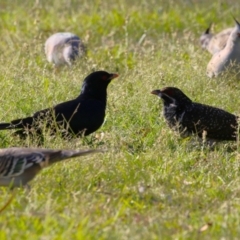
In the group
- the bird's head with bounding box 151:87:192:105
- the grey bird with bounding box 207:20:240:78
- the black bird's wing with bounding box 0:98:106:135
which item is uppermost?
the black bird's wing with bounding box 0:98:106:135

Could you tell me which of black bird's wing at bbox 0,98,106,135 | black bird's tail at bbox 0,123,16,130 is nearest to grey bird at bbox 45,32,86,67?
black bird's wing at bbox 0,98,106,135

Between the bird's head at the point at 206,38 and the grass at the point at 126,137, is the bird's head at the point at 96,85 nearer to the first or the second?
the grass at the point at 126,137

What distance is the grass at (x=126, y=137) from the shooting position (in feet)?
15.7

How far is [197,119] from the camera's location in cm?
718

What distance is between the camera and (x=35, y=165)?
546cm

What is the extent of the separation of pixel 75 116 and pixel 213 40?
453 cm

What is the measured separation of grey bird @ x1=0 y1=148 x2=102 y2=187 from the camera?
17.7 feet

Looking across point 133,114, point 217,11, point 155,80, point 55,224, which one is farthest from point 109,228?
point 217,11

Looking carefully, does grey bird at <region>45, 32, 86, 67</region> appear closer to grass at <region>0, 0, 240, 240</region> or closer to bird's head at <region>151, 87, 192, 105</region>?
grass at <region>0, 0, 240, 240</region>

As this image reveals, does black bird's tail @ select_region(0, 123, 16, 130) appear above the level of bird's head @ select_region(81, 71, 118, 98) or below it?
above

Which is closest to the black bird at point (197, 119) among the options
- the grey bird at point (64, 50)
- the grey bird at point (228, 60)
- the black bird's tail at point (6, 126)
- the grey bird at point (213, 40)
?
the black bird's tail at point (6, 126)

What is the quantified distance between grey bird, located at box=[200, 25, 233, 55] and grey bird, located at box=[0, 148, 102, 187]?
567cm

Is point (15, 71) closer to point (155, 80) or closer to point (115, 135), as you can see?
point (155, 80)

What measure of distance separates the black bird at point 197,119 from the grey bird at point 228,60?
1.70 meters
